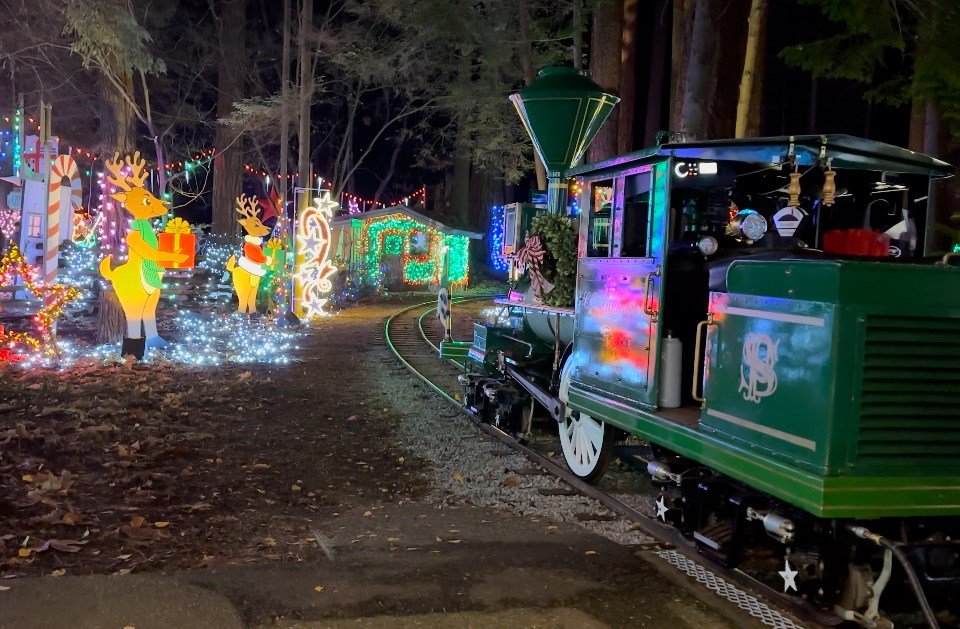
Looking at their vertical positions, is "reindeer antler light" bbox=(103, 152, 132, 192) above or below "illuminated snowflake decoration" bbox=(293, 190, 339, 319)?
above

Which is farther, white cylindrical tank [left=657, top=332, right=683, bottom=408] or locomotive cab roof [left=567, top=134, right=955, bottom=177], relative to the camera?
white cylindrical tank [left=657, top=332, right=683, bottom=408]

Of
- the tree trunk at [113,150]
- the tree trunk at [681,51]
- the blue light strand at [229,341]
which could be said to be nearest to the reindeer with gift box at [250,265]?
the blue light strand at [229,341]

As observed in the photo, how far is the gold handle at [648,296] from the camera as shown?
5285 mm

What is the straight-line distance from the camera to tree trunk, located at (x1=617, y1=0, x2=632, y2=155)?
1631 cm

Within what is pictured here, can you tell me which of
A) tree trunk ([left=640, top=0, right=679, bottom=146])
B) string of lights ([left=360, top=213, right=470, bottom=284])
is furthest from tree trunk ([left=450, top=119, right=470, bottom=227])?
tree trunk ([left=640, top=0, right=679, bottom=146])

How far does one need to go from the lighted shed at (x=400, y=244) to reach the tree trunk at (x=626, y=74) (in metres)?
17.1

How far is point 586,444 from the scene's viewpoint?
7051mm

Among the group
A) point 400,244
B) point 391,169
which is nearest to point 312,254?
point 400,244

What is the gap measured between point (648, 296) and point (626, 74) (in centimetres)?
1299

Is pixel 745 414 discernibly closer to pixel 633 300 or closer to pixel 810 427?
pixel 810 427

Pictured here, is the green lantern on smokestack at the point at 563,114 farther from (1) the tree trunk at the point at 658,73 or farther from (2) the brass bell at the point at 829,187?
(1) the tree trunk at the point at 658,73

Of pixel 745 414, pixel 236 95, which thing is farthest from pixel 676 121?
pixel 236 95

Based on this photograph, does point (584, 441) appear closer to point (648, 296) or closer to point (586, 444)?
point (586, 444)

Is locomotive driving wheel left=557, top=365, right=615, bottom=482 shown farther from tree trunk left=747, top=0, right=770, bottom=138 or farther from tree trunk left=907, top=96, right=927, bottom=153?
tree trunk left=907, top=96, right=927, bottom=153
